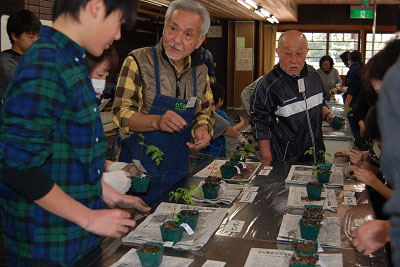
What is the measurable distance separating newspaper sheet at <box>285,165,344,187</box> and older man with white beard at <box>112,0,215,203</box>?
0.58 meters

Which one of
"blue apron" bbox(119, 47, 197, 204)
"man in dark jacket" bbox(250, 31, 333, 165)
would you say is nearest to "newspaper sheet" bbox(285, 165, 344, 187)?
"man in dark jacket" bbox(250, 31, 333, 165)

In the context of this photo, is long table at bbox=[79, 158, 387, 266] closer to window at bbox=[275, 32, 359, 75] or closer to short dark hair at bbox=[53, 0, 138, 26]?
short dark hair at bbox=[53, 0, 138, 26]

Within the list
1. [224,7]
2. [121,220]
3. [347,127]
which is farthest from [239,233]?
[224,7]

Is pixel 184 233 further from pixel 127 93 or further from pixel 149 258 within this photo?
pixel 127 93

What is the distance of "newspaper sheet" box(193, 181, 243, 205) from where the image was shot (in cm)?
238

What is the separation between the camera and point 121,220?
4.57 ft

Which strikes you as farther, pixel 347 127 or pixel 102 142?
pixel 347 127

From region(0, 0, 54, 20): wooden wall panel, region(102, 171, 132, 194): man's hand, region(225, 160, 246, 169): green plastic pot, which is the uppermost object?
region(0, 0, 54, 20): wooden wall panel

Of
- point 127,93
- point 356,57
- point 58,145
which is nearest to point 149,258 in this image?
point 58,145

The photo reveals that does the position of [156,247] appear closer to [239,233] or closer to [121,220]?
[121,220]

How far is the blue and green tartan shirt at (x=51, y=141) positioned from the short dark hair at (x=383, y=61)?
1.22 meters

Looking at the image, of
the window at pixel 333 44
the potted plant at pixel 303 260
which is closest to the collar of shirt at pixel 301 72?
the potted plant at pixel 303 260

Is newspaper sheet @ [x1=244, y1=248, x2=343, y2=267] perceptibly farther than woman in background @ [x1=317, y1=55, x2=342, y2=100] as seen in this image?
No

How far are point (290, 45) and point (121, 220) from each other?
8.70 feet
